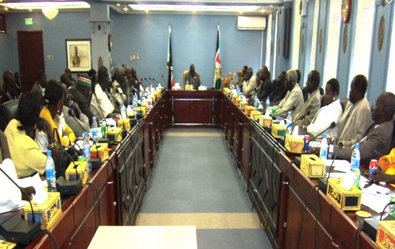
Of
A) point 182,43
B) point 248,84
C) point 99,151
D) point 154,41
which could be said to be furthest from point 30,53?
point 99,151

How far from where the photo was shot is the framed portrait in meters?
10.2

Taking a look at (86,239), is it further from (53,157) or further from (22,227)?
(22,227)

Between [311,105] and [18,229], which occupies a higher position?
[311,105]

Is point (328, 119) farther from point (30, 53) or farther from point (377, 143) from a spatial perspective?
point (30, 53)

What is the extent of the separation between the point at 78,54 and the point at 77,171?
9125mm

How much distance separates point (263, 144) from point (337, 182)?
5.16 ft

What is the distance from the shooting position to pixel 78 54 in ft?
33.6

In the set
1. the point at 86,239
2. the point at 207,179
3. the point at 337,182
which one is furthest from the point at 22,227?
the point at 207,179

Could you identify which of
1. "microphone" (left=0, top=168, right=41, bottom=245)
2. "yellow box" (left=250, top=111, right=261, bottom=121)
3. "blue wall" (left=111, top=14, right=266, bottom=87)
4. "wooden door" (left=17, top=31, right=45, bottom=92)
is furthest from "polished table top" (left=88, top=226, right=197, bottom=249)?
"wooden door" (left=17, top=31, right=45, bottom=92)

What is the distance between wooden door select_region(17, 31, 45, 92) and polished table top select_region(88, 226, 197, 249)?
34.2ft

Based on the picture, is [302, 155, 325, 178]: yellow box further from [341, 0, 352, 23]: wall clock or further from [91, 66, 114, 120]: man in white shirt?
[341, 0, 352, 23]: wall clock

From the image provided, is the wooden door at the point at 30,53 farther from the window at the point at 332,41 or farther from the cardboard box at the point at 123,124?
the cardboard box at the point at 123,124

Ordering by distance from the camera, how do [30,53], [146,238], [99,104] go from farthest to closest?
[30,53], [99,104], [146,238]

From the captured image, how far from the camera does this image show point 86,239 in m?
1.94
